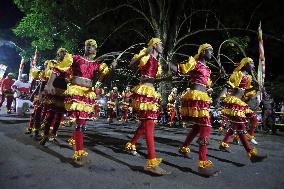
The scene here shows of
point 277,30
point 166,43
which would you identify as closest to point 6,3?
point 166,43

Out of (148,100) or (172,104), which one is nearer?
(148,100)

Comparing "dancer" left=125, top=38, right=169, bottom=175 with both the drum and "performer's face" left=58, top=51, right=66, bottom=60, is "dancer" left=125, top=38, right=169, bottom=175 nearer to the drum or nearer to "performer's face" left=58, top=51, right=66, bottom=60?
the drum

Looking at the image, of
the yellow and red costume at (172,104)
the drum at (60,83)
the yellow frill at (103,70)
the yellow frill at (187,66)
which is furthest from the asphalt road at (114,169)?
the yellow and red costume at (172,104)

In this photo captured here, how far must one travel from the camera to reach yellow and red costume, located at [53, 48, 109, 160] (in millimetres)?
5766

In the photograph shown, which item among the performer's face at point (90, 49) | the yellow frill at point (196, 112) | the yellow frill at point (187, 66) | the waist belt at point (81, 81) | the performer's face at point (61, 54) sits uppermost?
the performer's face at point (61, 54)

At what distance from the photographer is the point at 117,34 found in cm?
2150

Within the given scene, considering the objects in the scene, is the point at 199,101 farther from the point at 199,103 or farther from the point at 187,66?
the point at 187,66

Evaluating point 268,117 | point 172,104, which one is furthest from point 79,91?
point 172,104

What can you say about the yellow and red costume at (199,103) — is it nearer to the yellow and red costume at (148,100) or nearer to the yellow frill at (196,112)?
the yellow frill at (196,112)

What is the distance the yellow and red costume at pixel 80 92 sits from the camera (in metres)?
5.77

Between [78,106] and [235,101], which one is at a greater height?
[235,101]

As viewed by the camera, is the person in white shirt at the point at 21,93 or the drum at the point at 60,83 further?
the person in white shirt at the point at 21,93

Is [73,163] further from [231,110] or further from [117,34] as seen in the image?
[117,34]

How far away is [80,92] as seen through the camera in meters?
5.81
